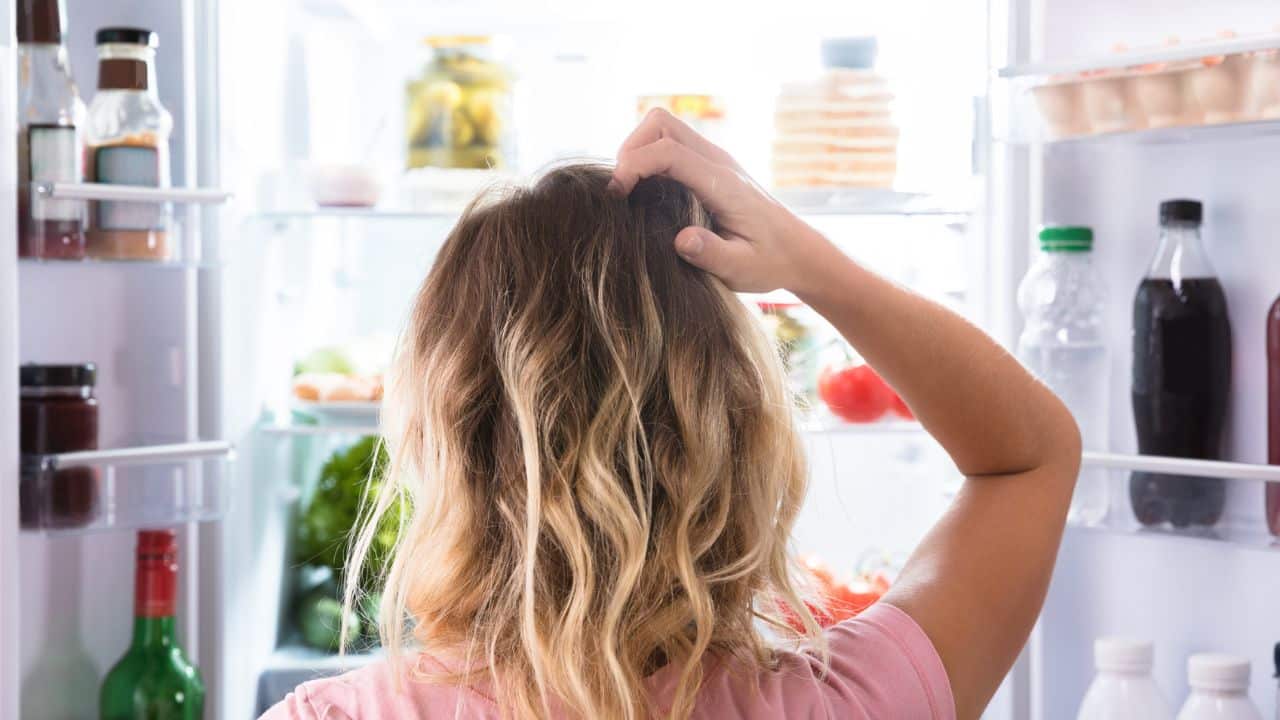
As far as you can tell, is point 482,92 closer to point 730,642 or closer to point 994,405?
point 994,405

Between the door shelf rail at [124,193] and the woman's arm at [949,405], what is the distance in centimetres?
91

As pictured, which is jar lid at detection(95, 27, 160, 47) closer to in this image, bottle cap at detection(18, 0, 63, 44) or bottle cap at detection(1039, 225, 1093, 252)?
bottle cap at detection(18, 0, 63, 44)

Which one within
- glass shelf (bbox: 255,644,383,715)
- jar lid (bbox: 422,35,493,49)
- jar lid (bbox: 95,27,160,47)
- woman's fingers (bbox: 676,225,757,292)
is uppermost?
jar lid (bbox: 422,35,493,49)

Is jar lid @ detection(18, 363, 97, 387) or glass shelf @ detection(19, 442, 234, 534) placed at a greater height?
jar lid @ detection(18, 363, 97, 387)

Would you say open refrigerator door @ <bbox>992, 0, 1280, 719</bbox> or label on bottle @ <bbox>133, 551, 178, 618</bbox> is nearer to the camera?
open refrigerator door @ <bbox>992, 0, 1280, 719</bbox>

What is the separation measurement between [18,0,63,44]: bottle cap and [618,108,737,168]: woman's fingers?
3.21 feet

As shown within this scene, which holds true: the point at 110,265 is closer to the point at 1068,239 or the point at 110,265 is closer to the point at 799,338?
the point at 799,338

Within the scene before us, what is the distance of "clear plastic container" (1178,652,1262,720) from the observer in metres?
1.34

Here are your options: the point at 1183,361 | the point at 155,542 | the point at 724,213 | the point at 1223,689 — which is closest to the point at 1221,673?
the point at 1223,689

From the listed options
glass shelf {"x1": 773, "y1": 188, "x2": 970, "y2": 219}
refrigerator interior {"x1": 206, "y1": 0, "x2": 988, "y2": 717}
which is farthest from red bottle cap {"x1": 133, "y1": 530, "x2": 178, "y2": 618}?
A: glass shelf {"x1": 773, "y1": 188, "x2": 970, "y2": 219}

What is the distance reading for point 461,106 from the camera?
1.97 meters

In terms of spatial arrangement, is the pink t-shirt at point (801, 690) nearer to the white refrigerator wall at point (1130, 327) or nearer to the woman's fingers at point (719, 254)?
the woman's fingers at point (719, 254)

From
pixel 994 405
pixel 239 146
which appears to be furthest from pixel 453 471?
pixel 239 146

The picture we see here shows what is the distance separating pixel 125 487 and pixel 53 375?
20cm
